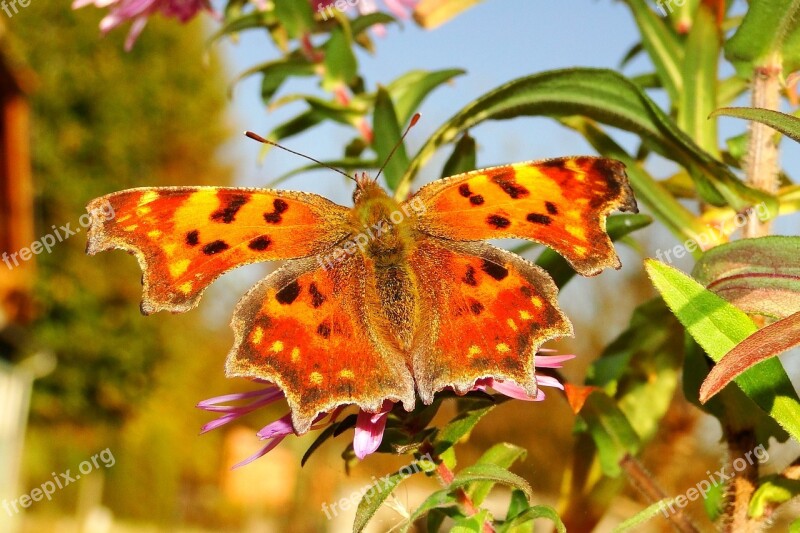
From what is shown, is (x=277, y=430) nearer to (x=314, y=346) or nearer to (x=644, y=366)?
(x=314, y=346)

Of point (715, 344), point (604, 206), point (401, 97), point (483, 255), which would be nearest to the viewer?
point (715, 344)

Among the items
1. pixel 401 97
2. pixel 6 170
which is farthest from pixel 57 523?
pixel 401 97

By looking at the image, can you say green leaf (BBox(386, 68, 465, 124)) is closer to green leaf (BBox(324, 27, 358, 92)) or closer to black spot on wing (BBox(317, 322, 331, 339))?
green leaf (BBox(324, 27, 358, 92))

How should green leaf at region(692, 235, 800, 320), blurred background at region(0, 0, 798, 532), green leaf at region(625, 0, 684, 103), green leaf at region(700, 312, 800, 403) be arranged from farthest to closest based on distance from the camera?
blurred background at region(0, 0, 798, 532) → green leaf at region(625, 0, 684, 103) → green leaf at region(692, 235, 800, 320) → green leaf at region(700, 312, 800, 403)

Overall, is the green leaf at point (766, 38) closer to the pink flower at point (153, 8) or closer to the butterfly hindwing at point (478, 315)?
the butterfly hindwing at point (478, 315)

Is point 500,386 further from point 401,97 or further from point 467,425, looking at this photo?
point 401,97

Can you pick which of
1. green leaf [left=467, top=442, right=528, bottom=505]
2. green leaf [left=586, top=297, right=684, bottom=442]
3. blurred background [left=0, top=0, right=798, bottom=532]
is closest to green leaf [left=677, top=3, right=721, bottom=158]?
green leaf [left=586, top=297, right=684, bottom=442]
